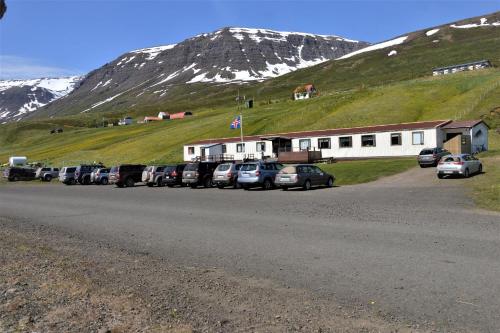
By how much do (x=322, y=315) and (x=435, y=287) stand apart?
215 cm

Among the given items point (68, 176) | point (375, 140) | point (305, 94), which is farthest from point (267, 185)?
point (305, 94)

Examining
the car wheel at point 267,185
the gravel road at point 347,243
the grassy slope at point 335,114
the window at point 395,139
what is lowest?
the gravel road at point 347,243

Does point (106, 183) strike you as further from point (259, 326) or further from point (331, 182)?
point (259, 326)

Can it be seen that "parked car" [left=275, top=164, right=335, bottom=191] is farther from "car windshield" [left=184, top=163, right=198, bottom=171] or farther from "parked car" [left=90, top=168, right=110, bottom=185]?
"parked car" [left=90, top=168, right=110, bottom=185]

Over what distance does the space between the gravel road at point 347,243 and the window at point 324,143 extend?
3123cm

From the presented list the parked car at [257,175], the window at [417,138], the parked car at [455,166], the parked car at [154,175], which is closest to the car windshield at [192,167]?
the parked car at [154,175]

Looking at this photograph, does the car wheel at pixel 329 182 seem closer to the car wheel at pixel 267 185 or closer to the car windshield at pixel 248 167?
the car wheel at pixel 267 185

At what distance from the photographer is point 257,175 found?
30547 millimetres

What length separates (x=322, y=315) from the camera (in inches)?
248

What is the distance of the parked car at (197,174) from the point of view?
34688 millimetres

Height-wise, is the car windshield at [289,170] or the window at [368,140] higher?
the window at [368,140]

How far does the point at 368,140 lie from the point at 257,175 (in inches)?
926

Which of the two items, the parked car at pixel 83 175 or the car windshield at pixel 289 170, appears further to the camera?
the parked car at pixel 83 175

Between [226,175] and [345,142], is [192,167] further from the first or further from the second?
[345,142]
